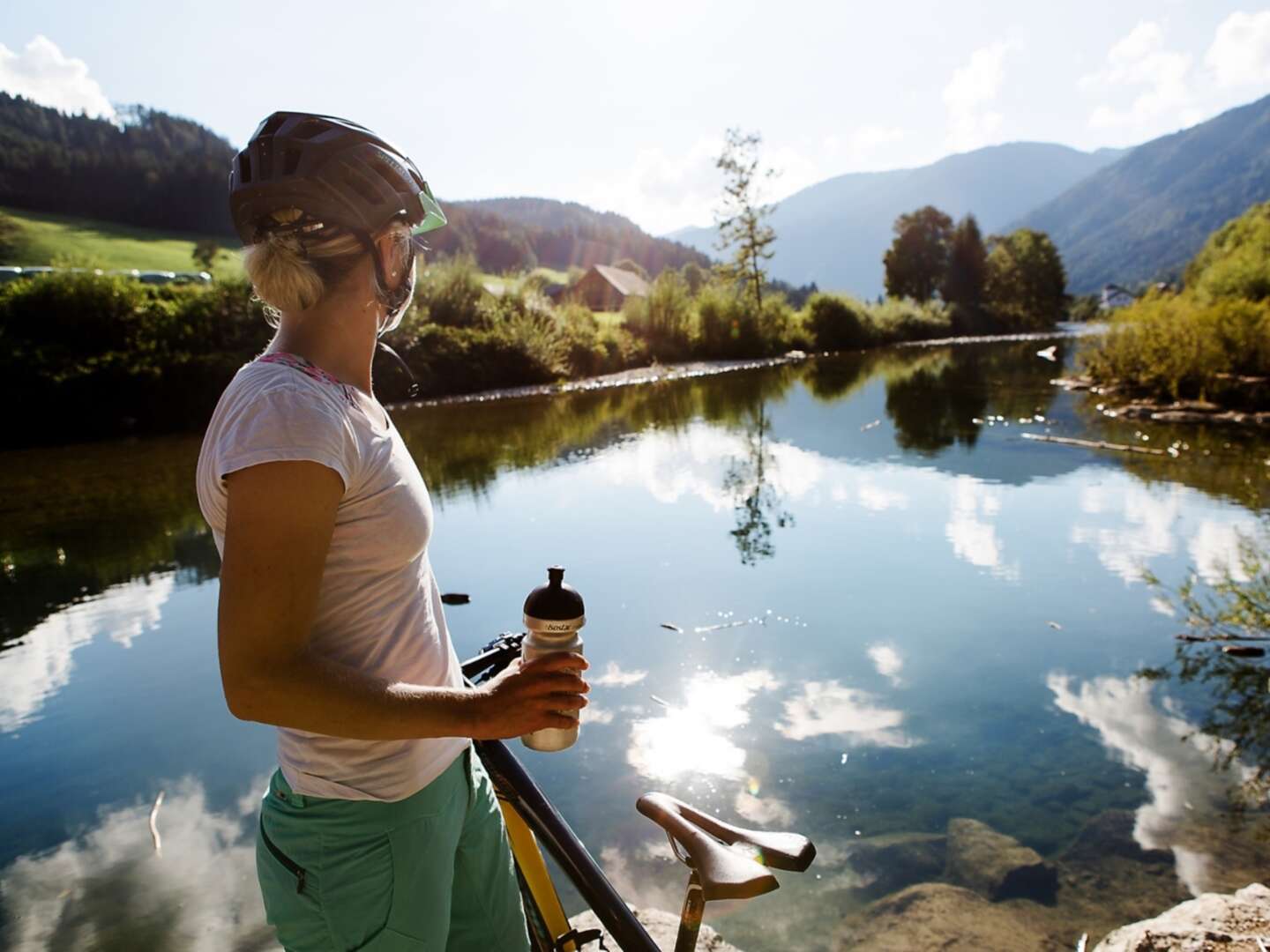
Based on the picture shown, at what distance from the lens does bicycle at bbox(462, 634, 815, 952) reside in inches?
54.3

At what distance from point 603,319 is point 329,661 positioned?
93.1 ft

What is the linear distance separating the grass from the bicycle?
4506 cm

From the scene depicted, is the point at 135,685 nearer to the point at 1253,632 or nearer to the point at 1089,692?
the point at 1089,692

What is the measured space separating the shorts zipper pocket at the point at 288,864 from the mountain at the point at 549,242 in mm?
52124

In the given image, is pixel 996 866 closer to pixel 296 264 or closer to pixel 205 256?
pixel 296 264

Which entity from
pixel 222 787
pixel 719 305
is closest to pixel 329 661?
pixel 222 787

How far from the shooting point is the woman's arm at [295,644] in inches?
41.1

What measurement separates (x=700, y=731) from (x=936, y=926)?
155 centimetres

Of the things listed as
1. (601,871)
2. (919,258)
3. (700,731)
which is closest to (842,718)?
(700,731)

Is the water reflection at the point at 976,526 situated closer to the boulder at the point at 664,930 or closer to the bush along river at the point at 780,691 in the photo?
the bush along river at the point at 780,691

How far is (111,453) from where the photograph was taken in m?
12.9

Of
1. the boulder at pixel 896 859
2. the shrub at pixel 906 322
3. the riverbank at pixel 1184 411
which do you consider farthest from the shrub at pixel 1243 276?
the boulder at pixel 896 859

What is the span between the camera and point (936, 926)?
9.46ft

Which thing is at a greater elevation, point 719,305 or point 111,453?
point 719,305
